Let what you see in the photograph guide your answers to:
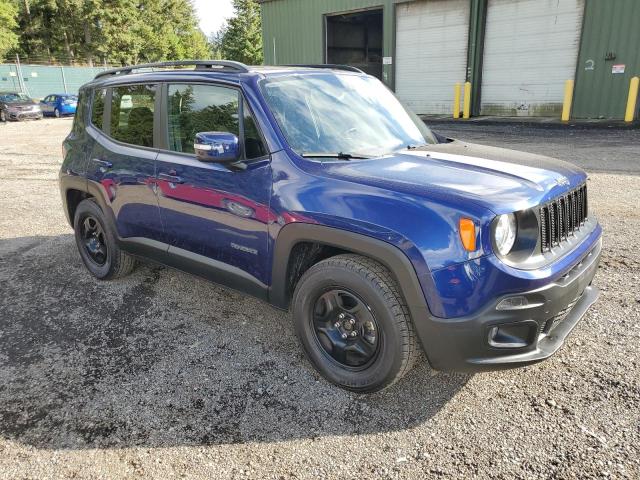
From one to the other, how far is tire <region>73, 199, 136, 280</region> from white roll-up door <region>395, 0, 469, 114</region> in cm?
1759

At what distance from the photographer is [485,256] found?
7.51ft

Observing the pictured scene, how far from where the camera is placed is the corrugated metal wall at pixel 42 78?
116 ft

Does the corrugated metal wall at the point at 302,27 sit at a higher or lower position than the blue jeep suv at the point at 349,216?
higher

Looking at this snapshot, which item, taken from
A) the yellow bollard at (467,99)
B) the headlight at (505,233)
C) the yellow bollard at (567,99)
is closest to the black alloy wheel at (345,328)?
the headlight at (505,233)

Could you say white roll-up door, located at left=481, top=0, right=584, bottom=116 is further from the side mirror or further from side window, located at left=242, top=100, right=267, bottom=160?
the side mirror

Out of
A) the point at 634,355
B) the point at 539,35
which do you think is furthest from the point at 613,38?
the point at 634,355

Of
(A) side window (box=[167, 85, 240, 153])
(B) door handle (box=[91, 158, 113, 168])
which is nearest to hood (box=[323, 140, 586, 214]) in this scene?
(A) side window (box=[167, 85, 240, 153])

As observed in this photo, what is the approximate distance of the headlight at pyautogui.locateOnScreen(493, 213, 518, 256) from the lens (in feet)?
7.65

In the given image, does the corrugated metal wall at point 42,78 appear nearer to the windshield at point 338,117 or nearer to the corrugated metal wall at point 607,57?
the corrugated metal wall at point 607,57

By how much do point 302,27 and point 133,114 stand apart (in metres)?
21.4

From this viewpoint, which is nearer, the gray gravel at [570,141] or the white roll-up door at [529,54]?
the gray gravel at [570,141]

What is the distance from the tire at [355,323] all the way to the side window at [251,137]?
83 cm

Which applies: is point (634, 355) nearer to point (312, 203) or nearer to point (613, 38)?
point (312, 203)

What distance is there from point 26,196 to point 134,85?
A: 5.56m
